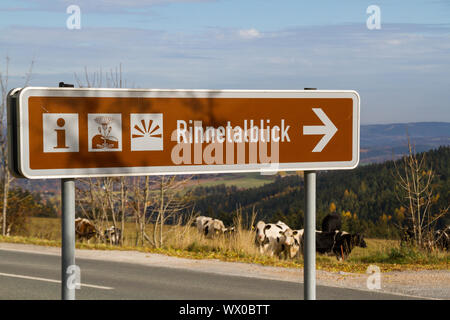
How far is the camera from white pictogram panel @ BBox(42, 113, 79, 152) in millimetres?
2900

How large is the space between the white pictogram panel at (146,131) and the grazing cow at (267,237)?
43.8ft

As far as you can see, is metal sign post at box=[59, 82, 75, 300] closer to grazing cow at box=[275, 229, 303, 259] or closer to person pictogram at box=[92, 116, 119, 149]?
person pictogram at box=[92, 116, 119, 149]

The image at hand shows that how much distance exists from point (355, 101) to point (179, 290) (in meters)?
6.23

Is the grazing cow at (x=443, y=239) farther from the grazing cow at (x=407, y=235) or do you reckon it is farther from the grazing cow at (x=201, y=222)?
the grazing cow at (x=201, y=222)

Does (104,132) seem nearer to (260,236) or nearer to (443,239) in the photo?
(443,239)

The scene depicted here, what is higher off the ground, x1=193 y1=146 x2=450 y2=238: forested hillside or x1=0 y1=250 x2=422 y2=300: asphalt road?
x1=0 y1=250 x2=422 y2=300: asphalt road

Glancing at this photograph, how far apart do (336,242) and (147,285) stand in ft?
28.5

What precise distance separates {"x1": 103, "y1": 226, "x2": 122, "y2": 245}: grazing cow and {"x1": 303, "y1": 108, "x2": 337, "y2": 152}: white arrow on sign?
1403 centimetres

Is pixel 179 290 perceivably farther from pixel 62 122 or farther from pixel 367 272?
pixel 62 122

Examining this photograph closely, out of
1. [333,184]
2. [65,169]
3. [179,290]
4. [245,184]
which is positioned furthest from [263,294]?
[245,184]

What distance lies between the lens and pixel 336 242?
1705 cm

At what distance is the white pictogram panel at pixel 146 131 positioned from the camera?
308 centimetres

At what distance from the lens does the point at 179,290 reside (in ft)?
30.0

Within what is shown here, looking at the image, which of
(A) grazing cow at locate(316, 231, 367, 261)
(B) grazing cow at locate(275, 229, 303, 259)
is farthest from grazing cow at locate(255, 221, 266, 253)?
(A) grazing cow at locate(316, 231, 367, 261)
